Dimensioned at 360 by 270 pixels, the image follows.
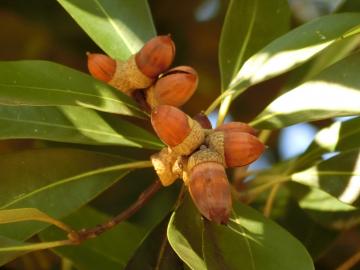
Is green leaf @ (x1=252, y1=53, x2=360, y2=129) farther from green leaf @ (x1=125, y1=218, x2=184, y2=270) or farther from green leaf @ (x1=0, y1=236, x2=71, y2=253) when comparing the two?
green leaf @ (x1=0, y1=236, x2=71, y2=253)

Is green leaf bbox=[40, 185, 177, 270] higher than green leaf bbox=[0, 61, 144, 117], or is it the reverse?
green leaf bbox=[0, 61, 144, 117]

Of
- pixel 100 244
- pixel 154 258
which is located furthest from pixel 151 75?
pixel 100 244

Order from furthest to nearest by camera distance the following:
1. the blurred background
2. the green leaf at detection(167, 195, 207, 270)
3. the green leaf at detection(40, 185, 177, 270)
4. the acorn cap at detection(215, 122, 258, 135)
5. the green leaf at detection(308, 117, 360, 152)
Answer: the blurred background
the green leaf at detection(40, 185, 177, 270)
the green leaf at detection(308, 117, 360, 152)
the acorn cap at detection(215, 122, 258, 135)
the green leaf at detection(167, 195, 207, 270)

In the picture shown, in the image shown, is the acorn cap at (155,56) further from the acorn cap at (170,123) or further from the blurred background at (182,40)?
the blurred background at (182,40)

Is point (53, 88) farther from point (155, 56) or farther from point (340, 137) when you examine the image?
point (340, 137)

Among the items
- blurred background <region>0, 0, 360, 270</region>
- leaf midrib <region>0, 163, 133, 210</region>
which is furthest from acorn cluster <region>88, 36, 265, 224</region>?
blurred background <region>0, 0, 360, 270</region>

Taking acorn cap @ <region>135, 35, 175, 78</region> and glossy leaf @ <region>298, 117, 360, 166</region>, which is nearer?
acorn cap @ <region>135, 35, 175, 78</region>
